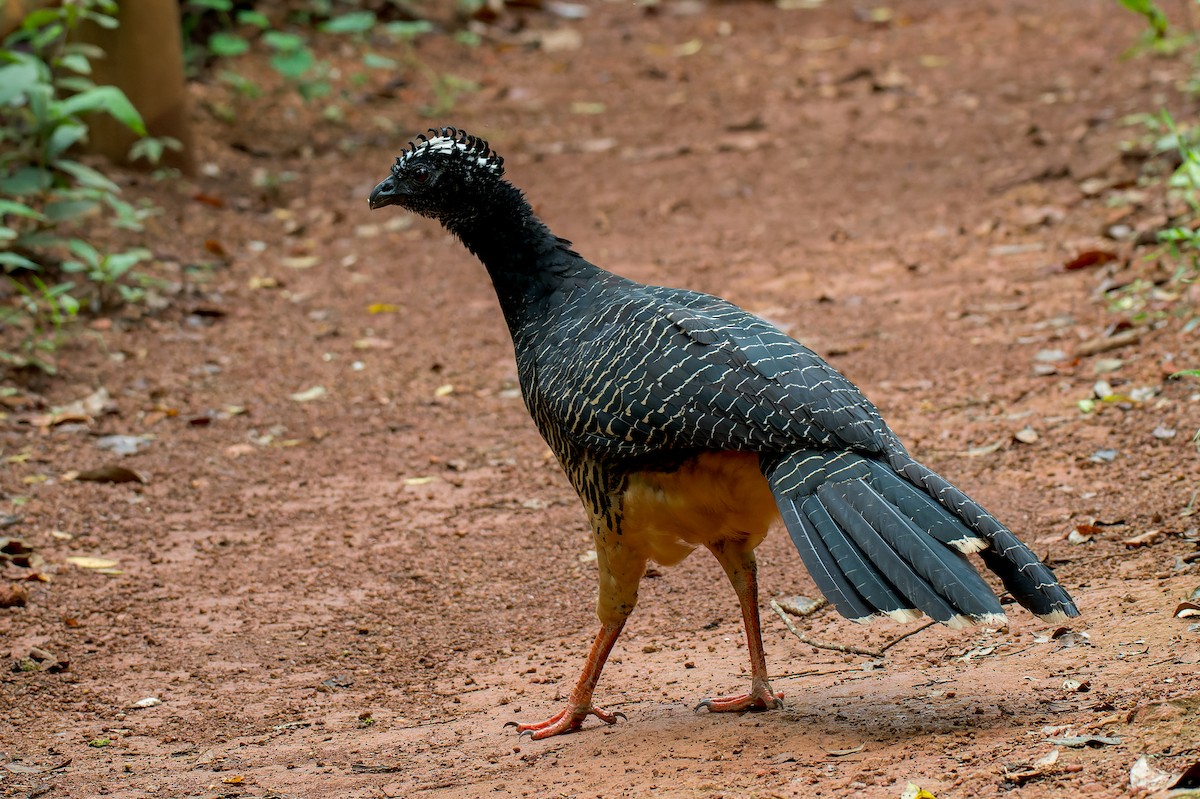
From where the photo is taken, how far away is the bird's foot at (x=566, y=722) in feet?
14.2

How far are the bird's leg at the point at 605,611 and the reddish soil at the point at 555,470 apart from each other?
0.08 metres

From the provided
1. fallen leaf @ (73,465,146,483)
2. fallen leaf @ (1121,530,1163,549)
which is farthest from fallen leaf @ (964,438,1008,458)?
fallen leaf @ (73,465,146,483)

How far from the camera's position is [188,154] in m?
11.0

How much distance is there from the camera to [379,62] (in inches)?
508

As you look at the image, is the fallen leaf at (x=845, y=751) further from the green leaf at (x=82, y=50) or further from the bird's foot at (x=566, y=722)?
the green leaf at (x=82, y=50)

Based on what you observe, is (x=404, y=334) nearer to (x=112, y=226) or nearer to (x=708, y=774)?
(x=112, y=226)

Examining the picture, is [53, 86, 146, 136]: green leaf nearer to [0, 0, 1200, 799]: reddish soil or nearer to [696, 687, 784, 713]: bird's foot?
[0, 0, 1200, 799]: reddish soil

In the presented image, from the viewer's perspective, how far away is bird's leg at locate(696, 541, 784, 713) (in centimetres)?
426

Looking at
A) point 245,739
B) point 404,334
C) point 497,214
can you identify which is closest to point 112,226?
point 404,334

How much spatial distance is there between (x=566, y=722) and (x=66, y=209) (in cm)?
559

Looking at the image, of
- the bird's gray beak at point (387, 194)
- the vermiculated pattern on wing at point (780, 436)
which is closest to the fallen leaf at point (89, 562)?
the bird's gray beak at point (387, 194)

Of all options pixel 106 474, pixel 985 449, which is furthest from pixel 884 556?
pixel 106 474

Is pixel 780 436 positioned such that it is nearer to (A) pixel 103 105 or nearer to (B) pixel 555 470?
(B) pixel 555 470

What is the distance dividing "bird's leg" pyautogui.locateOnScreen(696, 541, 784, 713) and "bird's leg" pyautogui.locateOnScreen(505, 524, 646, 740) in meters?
0.32
